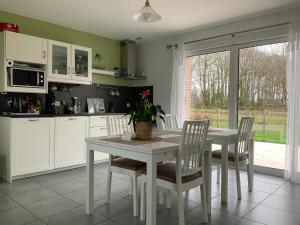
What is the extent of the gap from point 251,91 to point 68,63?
3036mm

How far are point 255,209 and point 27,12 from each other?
4.03 metres

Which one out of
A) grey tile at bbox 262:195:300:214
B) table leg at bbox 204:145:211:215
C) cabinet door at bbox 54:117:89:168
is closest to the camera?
table leg at bbox 204:145:211:215

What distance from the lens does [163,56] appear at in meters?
5.09

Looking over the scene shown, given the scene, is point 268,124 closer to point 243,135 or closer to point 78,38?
point 243,135

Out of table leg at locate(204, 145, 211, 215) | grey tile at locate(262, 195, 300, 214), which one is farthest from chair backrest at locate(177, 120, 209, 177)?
grey tile at locate(262, 195, 300, 214)

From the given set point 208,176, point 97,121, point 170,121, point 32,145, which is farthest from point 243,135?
point 32,145

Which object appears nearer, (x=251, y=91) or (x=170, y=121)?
(x=170, y=121)

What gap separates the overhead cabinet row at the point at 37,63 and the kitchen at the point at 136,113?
0.02 meters

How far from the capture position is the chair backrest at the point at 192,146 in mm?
2025

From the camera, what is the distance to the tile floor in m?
2.27

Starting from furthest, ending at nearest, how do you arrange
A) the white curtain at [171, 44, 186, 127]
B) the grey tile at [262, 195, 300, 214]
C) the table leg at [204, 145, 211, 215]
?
the white curtain at [171, 44, 186, 127], the grey tile at [262, 195, 300, 214], the table leg at [204, 145, 211, 215]

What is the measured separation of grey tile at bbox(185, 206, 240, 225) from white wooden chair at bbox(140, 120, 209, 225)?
0.08 metres

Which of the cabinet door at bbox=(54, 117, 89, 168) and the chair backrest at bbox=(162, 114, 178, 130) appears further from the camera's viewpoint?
the cabinet door at bbox=(54, 117, 89, 168)

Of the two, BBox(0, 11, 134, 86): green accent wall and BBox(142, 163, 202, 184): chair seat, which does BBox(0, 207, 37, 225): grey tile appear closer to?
BBox(142, 163, 202, 184): chair seat
